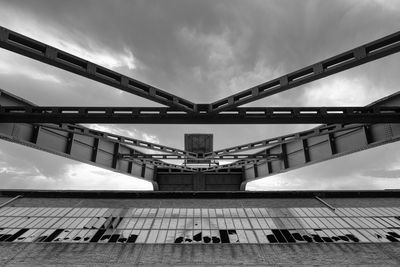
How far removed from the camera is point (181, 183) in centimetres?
3275

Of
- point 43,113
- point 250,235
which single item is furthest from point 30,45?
point 250,235

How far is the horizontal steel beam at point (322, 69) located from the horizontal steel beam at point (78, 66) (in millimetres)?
2368

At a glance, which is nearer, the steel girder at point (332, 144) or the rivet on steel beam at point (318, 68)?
the rivet on steel beam at point (318, 68)

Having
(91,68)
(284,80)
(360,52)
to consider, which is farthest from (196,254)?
(360,52)

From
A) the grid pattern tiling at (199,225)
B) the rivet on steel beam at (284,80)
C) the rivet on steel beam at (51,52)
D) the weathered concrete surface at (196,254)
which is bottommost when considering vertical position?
the weathered concrete surface at (196,254)

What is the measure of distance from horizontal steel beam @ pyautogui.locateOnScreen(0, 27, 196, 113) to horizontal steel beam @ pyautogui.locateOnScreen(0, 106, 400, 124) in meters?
0.87

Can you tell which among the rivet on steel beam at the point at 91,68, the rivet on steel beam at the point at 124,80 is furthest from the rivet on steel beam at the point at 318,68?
the rivet on steel beam at the point at 91,68

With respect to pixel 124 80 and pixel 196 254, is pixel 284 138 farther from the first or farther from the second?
pixel 124 80

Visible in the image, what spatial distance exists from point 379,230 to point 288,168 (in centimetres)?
830

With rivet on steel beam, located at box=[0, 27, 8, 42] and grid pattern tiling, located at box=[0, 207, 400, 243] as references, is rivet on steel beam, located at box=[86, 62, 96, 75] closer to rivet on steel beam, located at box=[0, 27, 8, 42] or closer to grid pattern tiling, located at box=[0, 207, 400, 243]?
rivet on steel beam, located at box=[0, 27, 8, 42]

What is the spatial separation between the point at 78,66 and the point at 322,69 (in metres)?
8.49

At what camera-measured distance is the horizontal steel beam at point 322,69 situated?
28.7 feet

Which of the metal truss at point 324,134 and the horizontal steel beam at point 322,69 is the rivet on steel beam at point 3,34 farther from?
the metal truss at point 324,134

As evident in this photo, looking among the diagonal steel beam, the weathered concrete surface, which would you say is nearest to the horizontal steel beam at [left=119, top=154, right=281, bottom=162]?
the diagonal steel beam
